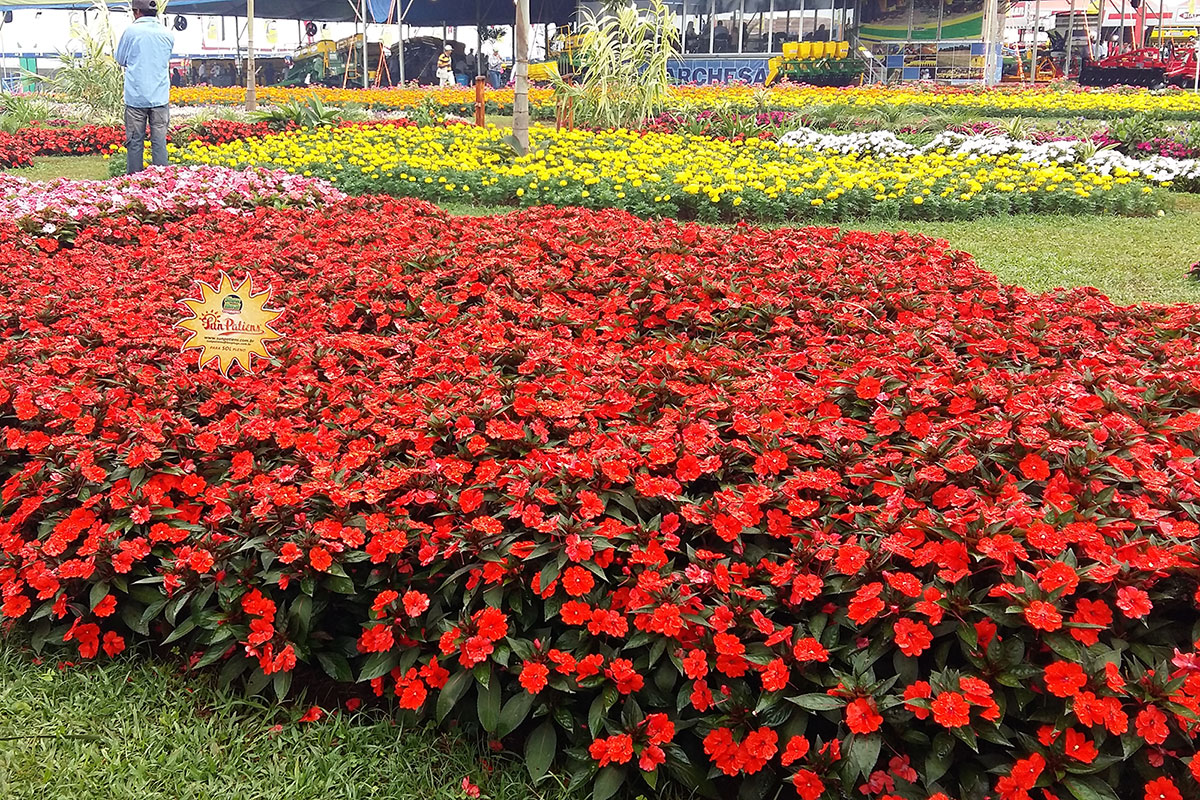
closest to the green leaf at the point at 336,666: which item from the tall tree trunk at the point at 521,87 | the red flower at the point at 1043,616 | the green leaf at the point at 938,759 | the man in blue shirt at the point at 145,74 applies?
the green leaf at the point at 938,759

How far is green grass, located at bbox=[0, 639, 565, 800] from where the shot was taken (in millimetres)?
2025

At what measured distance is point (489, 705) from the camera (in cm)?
203

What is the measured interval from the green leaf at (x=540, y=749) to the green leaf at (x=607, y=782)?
0.37 feet

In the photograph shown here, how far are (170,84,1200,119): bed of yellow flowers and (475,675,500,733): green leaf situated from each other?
39.9ft

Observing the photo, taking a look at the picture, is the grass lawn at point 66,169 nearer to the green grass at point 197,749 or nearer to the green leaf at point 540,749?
the green grass at point 197,749

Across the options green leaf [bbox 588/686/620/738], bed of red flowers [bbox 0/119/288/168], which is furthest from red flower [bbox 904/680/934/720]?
bed of red flowers [bbox 0/119/288/168]

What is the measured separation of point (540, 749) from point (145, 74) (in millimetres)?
8464

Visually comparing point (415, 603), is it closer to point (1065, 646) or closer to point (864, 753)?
point (864, 753)

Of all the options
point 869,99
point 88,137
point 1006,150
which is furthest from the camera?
point 869,99

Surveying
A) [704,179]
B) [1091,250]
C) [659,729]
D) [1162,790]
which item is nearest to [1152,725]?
[1162,790]

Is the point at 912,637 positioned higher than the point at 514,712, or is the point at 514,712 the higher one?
the point at 912,637

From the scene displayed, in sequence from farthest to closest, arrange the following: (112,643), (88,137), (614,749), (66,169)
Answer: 1. (88,137)
2. (66,169)
3. (112,643)
4. (614,749)

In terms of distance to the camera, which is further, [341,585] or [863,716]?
[341,585]

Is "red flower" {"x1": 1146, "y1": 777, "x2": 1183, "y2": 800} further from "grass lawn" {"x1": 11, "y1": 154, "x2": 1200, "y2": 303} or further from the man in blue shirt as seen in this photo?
the man in blue shirt
